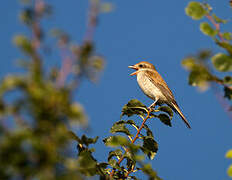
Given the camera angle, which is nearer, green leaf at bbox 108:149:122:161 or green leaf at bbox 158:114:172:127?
green leaf at bbox 108:149:122:161

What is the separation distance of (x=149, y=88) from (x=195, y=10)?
7.98 meters

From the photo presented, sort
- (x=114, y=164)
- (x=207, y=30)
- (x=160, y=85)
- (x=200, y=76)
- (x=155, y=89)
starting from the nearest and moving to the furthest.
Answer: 1. (x=200, y=76)
2. (x=207, y=30)
3. (x=114, y=164)
4. (x=155, y=89)
5. (x=160, y=85)

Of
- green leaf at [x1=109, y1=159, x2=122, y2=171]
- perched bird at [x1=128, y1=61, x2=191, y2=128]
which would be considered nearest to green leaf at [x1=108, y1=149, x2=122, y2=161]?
green leaf at [x1=109, y1=159, x2=122, y2=171]

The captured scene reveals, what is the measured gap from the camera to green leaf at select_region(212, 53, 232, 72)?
232 cm

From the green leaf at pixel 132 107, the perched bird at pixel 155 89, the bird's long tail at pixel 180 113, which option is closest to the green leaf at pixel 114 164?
the green leaf at pixel 132 107

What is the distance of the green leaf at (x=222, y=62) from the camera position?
2.32 metres

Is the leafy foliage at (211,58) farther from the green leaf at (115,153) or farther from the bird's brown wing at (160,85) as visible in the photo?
the bird's brown wing at (160,85)

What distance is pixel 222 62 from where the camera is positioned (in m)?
2.34

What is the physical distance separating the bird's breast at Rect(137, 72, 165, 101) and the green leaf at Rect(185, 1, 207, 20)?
7808mm

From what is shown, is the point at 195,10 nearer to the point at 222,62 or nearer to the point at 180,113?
the point at 222,62

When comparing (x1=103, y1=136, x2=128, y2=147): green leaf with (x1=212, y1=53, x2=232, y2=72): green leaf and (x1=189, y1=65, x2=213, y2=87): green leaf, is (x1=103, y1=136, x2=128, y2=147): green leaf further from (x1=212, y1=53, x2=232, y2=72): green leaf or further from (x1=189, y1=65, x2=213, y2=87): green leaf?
(x1=212, y1=53, x2=232, y2=72): green leaf

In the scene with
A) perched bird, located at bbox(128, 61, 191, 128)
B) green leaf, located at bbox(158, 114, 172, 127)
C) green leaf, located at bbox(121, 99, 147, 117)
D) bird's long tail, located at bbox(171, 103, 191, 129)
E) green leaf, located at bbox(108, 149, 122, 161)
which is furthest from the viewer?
perched bird, located at bbox(128, 61, 191, 128)

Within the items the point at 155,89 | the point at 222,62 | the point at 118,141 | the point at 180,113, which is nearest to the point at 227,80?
the point at 222,62

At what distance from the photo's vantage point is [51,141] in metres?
1.53
